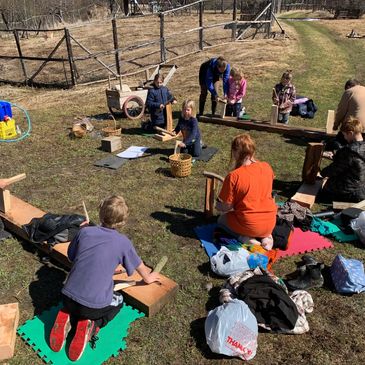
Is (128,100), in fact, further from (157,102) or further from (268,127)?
(268,127)

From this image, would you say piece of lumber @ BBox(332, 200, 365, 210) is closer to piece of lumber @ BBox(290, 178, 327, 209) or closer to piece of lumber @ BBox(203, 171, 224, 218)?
piece of lumber @ BBox(290, 178, 327, 209)

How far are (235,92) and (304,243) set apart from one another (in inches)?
224

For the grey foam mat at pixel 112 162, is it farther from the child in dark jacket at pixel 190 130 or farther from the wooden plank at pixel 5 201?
the wooden plank at pixel 5 201

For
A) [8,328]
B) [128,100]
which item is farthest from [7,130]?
[8,328]

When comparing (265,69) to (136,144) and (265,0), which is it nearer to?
(136,144)

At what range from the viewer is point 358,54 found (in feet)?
65.3

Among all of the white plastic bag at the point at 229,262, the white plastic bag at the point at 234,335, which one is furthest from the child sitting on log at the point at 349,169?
the white plastic bag at the point at 234,335

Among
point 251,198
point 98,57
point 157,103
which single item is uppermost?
point 251,198

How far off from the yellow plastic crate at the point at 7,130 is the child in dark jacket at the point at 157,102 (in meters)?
3.38

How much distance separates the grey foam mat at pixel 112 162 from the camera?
7536 millimetres

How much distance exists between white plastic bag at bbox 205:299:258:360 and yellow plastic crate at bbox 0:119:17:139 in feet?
24.9

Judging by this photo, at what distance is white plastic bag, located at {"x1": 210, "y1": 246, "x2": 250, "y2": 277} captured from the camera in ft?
14.5

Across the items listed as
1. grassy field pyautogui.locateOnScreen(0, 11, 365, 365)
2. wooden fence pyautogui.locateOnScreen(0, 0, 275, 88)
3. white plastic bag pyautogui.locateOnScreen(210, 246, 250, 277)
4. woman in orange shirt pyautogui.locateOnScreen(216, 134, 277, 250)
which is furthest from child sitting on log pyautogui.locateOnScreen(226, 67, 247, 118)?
white plastic bag pyautogui.locateOnScreen(210, 246, 250, 277)

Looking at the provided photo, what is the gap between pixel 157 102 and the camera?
9.18 meters
